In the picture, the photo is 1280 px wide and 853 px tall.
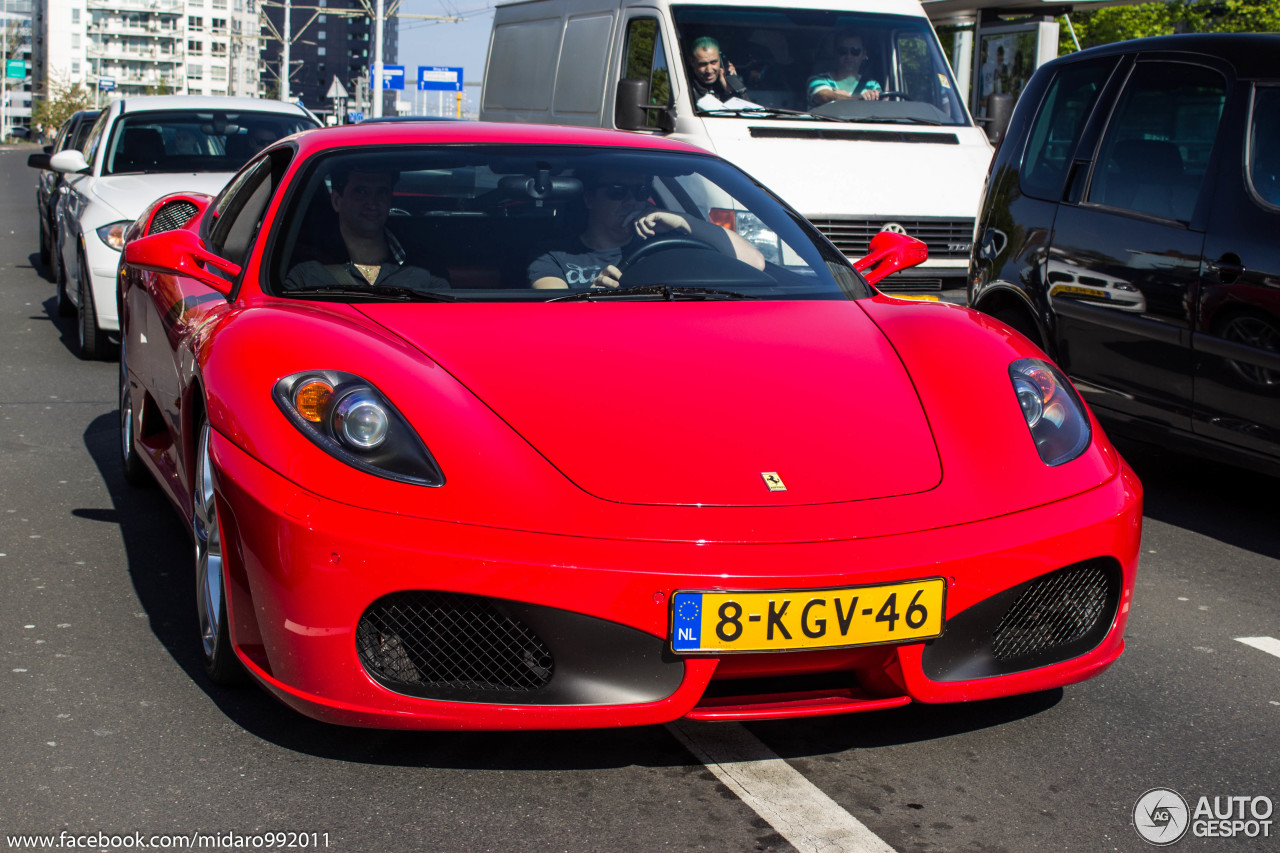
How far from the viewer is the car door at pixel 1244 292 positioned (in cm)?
489

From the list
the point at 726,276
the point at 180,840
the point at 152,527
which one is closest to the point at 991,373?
the point at 726,276

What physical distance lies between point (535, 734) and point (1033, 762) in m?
1.04

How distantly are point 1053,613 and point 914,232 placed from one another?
19.9ft

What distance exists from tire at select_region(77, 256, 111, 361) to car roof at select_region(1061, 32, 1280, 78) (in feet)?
17.9

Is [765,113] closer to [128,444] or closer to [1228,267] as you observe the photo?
[1228,267]

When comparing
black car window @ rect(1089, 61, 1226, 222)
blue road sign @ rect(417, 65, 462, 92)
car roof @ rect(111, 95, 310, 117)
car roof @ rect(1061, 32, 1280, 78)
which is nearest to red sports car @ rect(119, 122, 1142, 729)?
black car window @ rect(1089, 61, 1226, 222)

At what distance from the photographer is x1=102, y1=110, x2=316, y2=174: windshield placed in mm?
9422

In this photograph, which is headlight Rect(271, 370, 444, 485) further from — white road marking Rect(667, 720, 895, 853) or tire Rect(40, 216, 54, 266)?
tire Rect(40, 216, 54, 266)

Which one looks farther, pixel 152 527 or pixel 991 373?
pixel 152 527

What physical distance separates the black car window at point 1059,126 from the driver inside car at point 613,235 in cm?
220

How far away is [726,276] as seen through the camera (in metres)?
4.01

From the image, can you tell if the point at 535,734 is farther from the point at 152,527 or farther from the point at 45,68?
the point at 45,68

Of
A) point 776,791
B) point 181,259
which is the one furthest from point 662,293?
point 776,791

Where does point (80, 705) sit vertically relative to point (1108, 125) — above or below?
below
